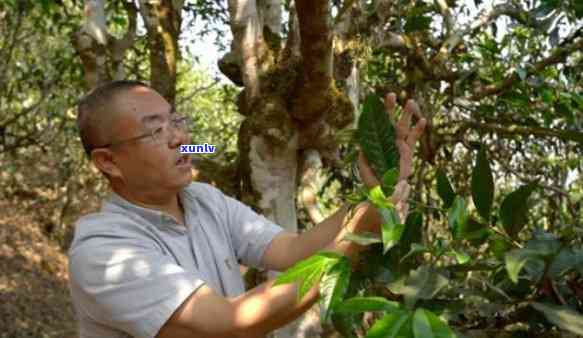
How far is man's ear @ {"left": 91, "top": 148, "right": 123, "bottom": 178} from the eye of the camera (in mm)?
2012

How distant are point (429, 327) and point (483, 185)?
1.15 feet

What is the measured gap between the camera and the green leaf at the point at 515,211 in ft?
3.81

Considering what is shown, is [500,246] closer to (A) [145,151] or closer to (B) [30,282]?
(A) [145,151]

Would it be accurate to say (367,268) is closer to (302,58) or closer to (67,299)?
(302,58)

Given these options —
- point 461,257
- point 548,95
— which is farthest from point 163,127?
point 548,95

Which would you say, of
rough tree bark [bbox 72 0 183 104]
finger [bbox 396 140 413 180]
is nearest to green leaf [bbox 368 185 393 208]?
finger [bbox 396 140 413 180]

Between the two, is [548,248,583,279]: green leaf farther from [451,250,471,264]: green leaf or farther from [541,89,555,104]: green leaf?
[541,89,555,104]: green leaf

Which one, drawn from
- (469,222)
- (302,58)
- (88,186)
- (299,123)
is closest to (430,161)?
(299,123)

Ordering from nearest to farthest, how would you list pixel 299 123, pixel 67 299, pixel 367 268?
pixel 367 268
pixel 299 123
pixel 67 299

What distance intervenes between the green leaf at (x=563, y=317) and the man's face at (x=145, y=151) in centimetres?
114

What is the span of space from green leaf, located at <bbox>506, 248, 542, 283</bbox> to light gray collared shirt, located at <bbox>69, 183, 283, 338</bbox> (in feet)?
2.66

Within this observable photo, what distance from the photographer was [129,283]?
167 centimetres

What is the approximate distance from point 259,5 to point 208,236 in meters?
1.79

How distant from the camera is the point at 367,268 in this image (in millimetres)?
1285
